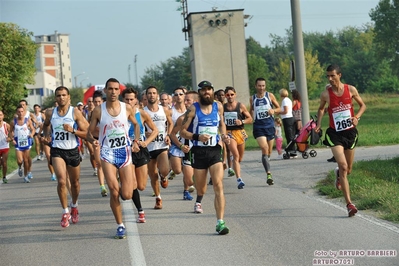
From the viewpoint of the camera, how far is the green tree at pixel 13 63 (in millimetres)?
41969

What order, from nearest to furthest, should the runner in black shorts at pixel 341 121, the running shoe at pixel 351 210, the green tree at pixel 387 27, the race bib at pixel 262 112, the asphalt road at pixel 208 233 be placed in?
1. the asphalt road at pixel 208 233
2. the running shoe at pixel 351 210
3. the runner in black shorts at pixel 341 121
4. the race bib at pixel 262 112
5. the green tree at pixel 387 27

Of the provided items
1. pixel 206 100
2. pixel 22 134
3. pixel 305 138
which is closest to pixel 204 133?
pixel 206 100

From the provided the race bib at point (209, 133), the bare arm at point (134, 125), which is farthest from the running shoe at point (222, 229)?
the bare arm at point (134, 125)

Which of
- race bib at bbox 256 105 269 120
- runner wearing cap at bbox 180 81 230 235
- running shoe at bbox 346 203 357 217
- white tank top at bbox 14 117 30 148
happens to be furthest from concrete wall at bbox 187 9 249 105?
runner wearing cap at bbox 180 81 230 235

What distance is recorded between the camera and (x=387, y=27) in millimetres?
82500

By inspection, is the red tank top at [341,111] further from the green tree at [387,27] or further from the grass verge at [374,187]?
the green tree at [387,27]

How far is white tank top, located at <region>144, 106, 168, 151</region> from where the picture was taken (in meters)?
13.5

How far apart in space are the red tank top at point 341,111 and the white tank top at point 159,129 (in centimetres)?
323

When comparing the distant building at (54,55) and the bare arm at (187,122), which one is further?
the distant building at (54,55)

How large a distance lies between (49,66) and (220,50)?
105m

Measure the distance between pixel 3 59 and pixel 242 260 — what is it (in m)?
35.3

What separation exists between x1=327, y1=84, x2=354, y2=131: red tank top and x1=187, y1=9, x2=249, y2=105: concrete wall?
5986 centimetres

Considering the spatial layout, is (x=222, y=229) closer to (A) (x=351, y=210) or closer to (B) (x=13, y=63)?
(A) (x=351, y=210)

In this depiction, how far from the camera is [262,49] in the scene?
511ft
